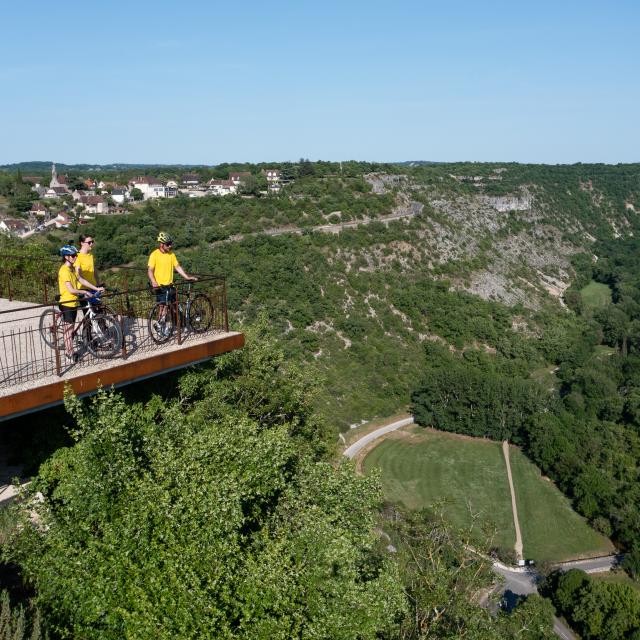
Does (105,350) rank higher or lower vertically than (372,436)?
higher

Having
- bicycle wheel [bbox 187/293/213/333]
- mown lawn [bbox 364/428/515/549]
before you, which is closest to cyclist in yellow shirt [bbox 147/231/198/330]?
bicycle wheel [bbox 187/293/213/333]

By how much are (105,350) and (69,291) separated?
4.03 feet

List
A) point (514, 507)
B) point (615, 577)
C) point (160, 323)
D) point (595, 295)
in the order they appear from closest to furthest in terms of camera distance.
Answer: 1. point (160, 323)
2. point (615, 577)
3. point (514, 507)
4. point (595, 295)

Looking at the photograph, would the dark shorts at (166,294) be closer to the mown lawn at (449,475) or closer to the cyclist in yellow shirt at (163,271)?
the cyclist in yellow shirt at (163,271)

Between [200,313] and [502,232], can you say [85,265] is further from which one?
[502,232]

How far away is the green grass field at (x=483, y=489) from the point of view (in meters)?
37.9

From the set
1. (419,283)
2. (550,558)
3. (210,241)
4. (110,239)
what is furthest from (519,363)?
(110,239)

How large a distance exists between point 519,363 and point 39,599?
60.4 meters

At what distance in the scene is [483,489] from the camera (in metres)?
43.8

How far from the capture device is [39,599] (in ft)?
22.9

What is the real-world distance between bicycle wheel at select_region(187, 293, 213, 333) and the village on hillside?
46.1 metres

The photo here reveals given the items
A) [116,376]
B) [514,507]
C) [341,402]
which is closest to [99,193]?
[341,402]

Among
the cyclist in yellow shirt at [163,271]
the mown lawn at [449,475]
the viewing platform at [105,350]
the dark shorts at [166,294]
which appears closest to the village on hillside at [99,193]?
the mown lawn at [449,475]

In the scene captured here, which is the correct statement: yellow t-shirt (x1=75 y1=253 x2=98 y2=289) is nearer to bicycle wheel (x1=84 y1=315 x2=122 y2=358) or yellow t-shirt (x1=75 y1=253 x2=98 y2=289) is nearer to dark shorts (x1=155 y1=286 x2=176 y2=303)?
bicycle wheel (x1=84 y1=315 x2=122 y2=358)
